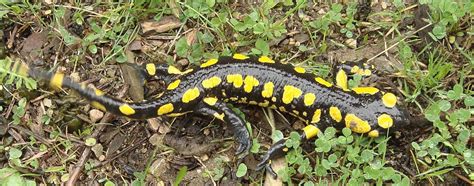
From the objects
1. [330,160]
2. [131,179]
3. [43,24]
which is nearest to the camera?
[330,160]

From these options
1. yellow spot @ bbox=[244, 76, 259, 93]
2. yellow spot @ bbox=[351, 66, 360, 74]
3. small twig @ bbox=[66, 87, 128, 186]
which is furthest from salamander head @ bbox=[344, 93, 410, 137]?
small twig @ bbox=[66, 87, 128, 186]

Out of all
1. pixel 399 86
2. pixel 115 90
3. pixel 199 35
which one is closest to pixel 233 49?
pixel 199 35

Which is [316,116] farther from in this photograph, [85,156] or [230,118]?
[85,156]

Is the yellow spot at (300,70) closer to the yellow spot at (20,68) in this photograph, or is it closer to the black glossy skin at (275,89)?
the black glossy skin at (275,89)

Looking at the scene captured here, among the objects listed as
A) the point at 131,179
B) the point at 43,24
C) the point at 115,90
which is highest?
the point at 43,24

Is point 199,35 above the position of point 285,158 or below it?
above

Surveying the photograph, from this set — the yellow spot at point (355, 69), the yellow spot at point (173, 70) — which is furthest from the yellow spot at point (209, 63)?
the yellow spot at point (355, 69)

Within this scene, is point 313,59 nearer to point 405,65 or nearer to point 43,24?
point 405,65
